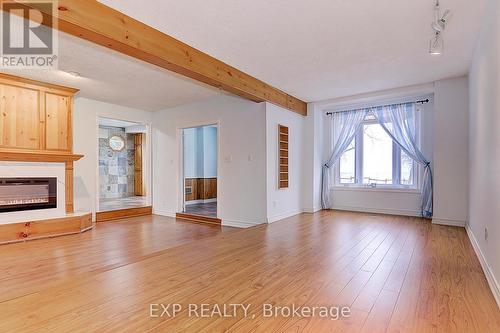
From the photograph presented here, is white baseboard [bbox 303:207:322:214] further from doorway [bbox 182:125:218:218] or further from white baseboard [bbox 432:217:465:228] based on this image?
doorway [bbox 182:125:218:218]

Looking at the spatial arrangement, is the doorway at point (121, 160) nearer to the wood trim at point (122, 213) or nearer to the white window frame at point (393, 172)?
the wood trim at point (122, 213)

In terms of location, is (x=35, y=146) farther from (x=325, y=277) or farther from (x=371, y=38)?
(x=371, y=38)

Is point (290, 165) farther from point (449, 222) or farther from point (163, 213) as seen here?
point (163, 213)

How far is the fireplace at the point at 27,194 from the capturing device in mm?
4156

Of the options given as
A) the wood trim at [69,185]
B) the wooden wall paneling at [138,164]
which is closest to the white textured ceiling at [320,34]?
the wood trim at [69,185]

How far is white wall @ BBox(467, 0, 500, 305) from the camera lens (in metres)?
2.19

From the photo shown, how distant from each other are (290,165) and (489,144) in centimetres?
343

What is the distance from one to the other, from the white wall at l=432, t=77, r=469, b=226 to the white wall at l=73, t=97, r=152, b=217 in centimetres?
649

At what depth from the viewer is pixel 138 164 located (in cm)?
1004

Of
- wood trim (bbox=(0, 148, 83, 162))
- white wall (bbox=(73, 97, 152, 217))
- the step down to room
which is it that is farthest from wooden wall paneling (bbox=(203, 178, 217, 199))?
wood trim (bbox=(0, 148, 83, 162))

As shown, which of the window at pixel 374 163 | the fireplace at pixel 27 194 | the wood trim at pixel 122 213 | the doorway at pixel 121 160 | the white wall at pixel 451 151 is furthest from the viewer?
the doorway at pixel 121 160

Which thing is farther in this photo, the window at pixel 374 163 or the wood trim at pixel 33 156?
the window at pixel 374 163

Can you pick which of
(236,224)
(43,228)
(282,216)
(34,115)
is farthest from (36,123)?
(282,216)

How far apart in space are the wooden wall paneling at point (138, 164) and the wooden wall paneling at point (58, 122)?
5.23m
